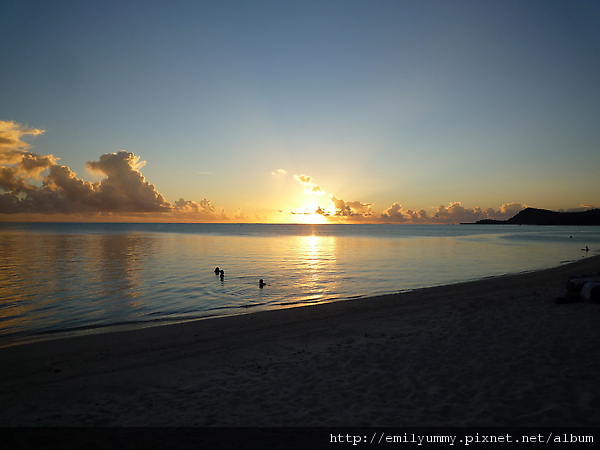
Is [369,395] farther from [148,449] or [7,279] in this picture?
[7,279]

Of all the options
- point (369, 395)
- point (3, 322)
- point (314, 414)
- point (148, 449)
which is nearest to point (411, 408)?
point (369, 395)

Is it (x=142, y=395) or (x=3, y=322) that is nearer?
(x=142, y=395)

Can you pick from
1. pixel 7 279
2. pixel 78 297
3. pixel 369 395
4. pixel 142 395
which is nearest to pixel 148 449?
pixel 142 395

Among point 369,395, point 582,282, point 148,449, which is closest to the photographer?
point 148,449

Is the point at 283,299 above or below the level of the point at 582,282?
below

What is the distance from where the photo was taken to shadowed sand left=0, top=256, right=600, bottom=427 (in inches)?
264

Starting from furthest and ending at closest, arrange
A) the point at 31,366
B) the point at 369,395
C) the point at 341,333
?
the point at 341,333
the point at 31,366
the point at 369,395

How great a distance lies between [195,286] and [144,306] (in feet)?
22.1

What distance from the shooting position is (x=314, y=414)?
6.77 m

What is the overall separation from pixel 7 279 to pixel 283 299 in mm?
25033

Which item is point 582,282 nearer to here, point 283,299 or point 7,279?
point 283,299

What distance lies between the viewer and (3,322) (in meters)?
16.7

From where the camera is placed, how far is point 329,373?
8.82 metres

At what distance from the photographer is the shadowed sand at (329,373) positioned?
6.70 meters
